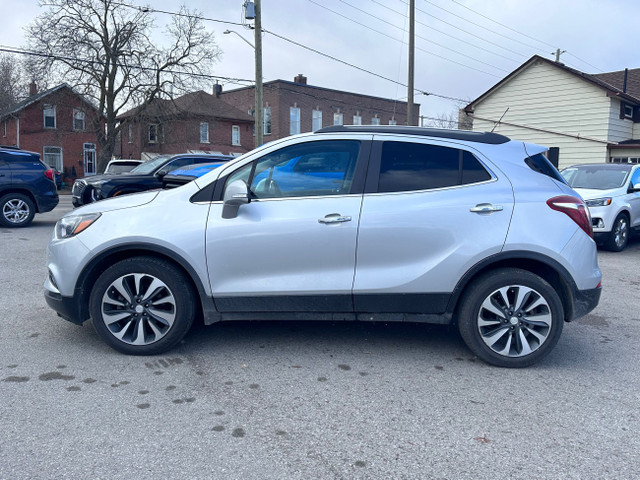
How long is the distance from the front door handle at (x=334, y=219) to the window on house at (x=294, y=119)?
4117 cm

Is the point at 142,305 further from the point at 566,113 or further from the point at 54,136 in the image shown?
the point at 54,136

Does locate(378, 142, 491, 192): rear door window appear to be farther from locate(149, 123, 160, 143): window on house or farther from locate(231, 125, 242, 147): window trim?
locate(231, 125, 242, 147): window trim

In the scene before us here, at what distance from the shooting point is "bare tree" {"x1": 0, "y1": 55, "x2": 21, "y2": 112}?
3944 cm

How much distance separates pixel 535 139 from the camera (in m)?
23.7

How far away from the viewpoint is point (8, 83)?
133 ft

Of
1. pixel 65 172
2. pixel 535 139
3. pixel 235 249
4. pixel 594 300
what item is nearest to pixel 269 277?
pixel 235 249

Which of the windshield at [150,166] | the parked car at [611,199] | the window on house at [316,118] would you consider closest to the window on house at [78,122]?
the window on house at [316,118]

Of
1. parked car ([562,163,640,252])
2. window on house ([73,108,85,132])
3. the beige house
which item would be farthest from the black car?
window on house ([73,108,85,132])

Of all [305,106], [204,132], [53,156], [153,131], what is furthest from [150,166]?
[305,106]

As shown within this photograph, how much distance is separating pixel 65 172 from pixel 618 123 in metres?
35.3

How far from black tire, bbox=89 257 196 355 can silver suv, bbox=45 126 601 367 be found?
0.01 metres

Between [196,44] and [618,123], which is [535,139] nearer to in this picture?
[618,123]

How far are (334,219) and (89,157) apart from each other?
4303cm

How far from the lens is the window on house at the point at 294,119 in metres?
44.8
